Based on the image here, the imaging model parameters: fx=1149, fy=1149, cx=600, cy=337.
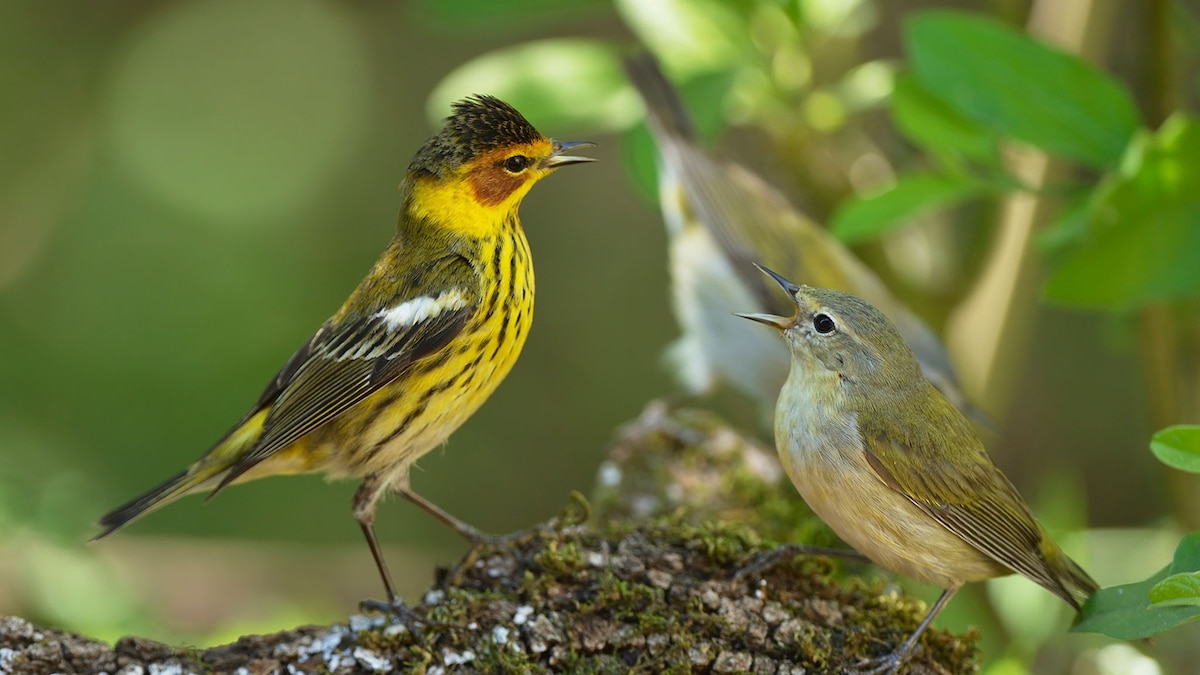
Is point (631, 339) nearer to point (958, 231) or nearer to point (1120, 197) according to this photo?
point (958, 231)

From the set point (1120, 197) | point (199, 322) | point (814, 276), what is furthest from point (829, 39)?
point (199, 322)

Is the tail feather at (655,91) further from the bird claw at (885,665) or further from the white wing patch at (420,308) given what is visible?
the bird claw at (885,665)

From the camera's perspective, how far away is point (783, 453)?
8.32 ft

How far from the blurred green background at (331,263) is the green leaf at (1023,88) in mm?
722

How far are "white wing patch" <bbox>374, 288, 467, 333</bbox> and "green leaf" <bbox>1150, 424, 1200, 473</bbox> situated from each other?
154 cm

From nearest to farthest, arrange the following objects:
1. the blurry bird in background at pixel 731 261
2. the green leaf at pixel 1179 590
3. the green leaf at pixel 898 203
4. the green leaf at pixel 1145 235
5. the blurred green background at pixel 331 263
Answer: the green leaf at pixel 1179 590, the green leaf at pixel 1145 235, the green leaf at pixel 898 203, the blurred green background at pixel 331 263, the blurry bird in background at pixel 731 261

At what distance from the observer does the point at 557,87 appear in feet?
12.4

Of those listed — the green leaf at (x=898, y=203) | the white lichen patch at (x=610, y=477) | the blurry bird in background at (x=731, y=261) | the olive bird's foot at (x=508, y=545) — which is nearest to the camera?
the olive bird's foot at (x=508, y=545)

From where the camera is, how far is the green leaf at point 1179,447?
1970 millimetres

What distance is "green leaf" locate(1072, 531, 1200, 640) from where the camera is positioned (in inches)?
74.9

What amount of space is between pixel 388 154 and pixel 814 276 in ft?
14.5

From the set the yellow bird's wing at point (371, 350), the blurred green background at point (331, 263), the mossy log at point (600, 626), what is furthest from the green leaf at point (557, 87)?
the mossy log at point (600, 626)

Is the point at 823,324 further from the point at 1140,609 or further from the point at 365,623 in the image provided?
the point at 365,623

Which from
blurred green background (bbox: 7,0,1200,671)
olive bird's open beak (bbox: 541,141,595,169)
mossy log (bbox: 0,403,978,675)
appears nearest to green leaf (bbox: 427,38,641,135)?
blurred green background (bbox: 7,0,1200,671)
